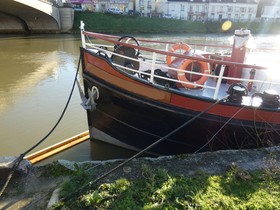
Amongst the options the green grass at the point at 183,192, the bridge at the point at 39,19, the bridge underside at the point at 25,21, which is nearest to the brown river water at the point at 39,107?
the green grass at the point at 183,192

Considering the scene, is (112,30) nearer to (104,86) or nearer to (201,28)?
(201,28)

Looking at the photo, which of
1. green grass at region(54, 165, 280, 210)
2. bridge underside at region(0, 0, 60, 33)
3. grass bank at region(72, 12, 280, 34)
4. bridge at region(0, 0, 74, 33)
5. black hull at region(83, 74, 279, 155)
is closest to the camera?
green grass at region(54, 165, 280, 210)

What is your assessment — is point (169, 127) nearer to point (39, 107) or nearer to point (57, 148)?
point (57, 148)

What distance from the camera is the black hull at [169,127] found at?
4.72 m

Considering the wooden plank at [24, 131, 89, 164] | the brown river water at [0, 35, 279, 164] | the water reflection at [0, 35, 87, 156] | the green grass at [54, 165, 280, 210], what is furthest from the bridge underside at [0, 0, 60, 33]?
the green grass at [54, 165, 280, 210]

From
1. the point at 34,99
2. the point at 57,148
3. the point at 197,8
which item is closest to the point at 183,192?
the point at 57,148

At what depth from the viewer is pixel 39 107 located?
8.62 meters

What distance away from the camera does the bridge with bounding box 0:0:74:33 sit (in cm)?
2623

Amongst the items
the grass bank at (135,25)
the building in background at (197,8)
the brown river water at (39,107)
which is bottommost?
the brown river water at (39,107)

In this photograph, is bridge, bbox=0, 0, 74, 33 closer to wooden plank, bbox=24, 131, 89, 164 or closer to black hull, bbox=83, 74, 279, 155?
wooden plank, bbox=24, 131, 89, 164

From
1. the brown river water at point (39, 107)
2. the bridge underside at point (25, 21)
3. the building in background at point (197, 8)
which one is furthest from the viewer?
the building in background at point (197, 8)

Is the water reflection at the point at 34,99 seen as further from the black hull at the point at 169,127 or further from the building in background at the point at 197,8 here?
the building in background at the point at 197,8

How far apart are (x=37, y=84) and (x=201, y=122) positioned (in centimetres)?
842

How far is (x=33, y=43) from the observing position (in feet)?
73.2
